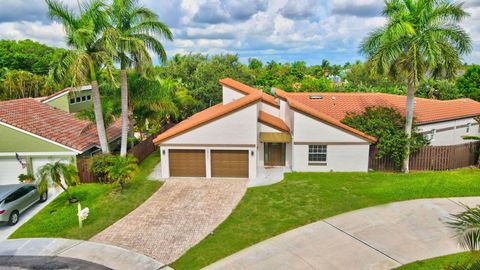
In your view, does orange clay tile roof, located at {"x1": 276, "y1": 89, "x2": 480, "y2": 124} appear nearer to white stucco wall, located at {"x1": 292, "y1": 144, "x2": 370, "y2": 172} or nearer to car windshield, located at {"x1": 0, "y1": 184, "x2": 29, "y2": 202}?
white stucco wall, located at {"x1": 292, "y1": 144, "x2": 370, "y2": 172}

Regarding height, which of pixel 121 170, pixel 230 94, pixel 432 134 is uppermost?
pixel 230 94

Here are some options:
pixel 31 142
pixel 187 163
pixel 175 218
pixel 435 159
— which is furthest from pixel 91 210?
pixel 435 159

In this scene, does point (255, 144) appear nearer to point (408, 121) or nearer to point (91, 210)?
point (408, 121)

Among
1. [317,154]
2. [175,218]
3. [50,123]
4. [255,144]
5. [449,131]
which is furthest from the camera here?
[449,131]

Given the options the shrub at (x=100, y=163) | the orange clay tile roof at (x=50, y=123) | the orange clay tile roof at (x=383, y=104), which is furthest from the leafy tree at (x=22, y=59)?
the orange clay tile roof at (x=383, y=104)

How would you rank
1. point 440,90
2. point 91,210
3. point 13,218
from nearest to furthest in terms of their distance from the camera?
point 13,218 < point 91,210 < point 440,90

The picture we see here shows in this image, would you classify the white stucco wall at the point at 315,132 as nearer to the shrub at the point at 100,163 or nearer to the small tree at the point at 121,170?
the small tree at the point at 121,170
